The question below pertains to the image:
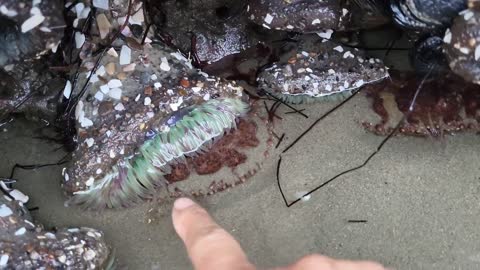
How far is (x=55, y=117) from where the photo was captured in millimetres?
3105

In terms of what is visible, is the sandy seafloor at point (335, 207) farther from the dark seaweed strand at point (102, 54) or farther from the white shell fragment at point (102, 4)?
the white shell fragment at point (102, 4)

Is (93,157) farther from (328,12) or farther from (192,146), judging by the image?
(328,12)

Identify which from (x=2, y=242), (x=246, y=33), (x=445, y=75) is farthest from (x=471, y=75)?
(x=2, y=242)

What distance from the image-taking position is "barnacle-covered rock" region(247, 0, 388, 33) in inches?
115

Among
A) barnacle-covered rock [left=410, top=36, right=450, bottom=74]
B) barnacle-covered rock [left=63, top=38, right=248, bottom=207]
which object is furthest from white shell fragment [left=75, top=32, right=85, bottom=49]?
barnacle-covered rock [left=410, top=36, right=450, bottom=74]

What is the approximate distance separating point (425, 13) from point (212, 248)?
1135mm

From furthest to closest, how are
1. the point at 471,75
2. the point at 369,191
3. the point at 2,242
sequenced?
1. the point at 369,191
2. the point at 2,242
3. the point at 471,75

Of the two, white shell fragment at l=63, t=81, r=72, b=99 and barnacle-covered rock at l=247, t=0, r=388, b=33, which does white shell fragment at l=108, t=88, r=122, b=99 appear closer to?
white shell fragment at l=63, t=81, r=72, b=99

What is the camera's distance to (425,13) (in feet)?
8.78

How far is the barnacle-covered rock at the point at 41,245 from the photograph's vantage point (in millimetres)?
2840

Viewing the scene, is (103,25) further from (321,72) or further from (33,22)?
(321,72)

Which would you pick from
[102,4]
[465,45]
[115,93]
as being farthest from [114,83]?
[465,45]

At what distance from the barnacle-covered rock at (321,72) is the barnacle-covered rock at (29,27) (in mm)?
896

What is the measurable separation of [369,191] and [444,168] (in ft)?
1.07
